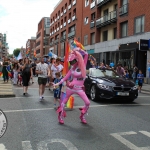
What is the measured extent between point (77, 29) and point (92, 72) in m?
33.4

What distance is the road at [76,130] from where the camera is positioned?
14.8 ft

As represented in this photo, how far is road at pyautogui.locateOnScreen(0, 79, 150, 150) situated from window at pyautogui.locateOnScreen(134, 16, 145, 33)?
54.5 ft

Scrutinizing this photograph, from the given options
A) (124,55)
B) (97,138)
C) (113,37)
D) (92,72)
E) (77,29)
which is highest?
(77,29)

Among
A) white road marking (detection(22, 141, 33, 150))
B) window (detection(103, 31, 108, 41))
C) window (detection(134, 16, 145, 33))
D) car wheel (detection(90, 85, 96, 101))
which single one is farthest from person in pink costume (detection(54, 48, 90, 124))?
window (detection(103, 31, 108, 41))

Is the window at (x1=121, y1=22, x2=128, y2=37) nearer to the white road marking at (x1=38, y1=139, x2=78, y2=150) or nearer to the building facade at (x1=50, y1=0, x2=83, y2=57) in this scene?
the building facade at (x1=50, y1=0, x2=83, y2=57)

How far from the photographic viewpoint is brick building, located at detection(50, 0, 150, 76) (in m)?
23.4

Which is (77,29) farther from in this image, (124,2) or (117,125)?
(117,125)

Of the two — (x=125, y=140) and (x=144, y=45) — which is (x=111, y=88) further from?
(x=144, y=45)

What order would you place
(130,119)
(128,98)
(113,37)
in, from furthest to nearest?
(113,37)
(128,98)
(130,119)

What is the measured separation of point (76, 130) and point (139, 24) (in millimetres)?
20036

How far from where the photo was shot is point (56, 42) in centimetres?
6162

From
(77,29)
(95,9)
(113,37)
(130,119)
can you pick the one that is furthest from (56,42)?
(130,119)

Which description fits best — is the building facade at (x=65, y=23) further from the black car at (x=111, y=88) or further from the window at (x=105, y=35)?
the black car at (x=111, y=88)

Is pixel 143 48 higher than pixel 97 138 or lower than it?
higher
